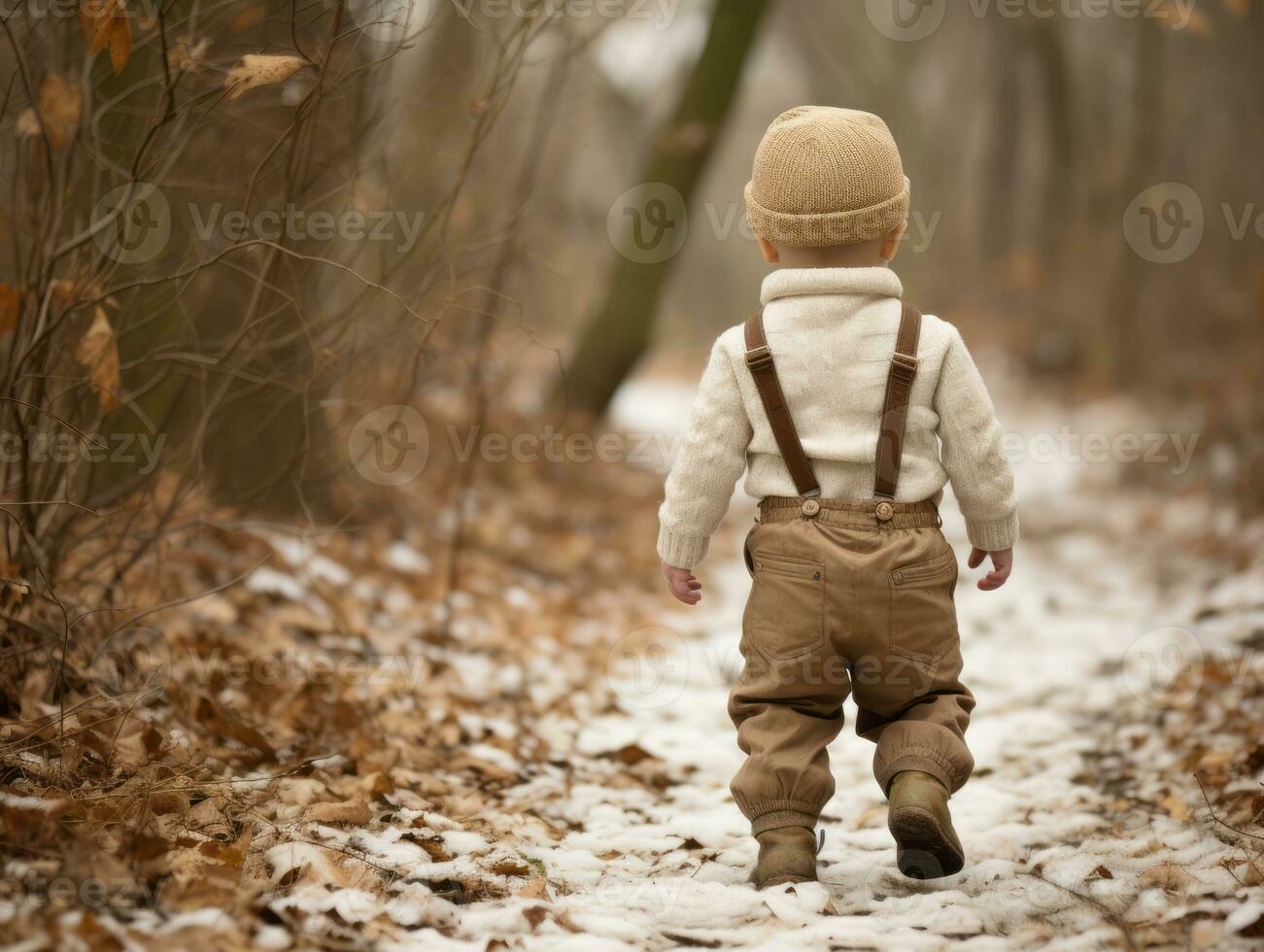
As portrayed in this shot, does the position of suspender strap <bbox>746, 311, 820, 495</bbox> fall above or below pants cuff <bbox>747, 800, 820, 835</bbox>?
above

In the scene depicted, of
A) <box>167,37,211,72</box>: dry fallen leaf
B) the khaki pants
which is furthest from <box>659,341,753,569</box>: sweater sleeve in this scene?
<box>167,37,211,72</box>: dry fallen leaf

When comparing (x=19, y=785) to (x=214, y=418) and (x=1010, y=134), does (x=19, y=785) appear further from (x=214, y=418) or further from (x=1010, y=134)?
(x=1010, y=134)

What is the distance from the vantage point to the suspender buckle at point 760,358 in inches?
96.0

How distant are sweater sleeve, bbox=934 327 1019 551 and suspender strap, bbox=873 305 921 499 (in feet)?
0.30

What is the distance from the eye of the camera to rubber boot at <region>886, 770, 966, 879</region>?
2299 millimetres

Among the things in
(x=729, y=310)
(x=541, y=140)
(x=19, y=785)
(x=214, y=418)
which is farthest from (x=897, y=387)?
Answer: (x=729, y=310)

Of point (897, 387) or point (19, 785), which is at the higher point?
point (897, 387)

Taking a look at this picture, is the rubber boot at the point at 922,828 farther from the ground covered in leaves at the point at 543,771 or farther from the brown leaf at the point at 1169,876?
the brown leaf at the point at 1169,876

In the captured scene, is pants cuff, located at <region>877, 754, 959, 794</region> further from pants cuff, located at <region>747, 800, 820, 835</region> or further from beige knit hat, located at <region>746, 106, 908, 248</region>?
beige knit hat, located at <region>746, 106, 908, 248</region>

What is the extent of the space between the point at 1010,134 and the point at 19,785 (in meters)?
12.5

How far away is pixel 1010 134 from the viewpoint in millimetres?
12664

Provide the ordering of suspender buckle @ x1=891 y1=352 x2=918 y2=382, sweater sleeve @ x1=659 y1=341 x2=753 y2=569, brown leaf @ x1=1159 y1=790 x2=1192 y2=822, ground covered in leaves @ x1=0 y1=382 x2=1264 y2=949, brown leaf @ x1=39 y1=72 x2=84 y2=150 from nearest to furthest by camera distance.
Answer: ground covered in leaves @ x1=0 y1=382 x2=1264 y2=949, suspender buckle @ x1=891 y1=352 x2=918 y2=382, sweater sleeve @ x1=659 y1=341 x2=753 y2=569, brown leaf @ x1=39 y1=72 x2=84 y2=150, brown leaf @ x1=1159 y1=790 x2=1192 y2=822

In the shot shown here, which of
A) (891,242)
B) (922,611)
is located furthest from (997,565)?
(891,242)

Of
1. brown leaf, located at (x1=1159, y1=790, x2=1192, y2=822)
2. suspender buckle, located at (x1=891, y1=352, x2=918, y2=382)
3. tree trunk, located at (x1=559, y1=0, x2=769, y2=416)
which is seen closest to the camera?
suspender buckle, located at (x1=891, y1=352, x2=918, y2=382)
